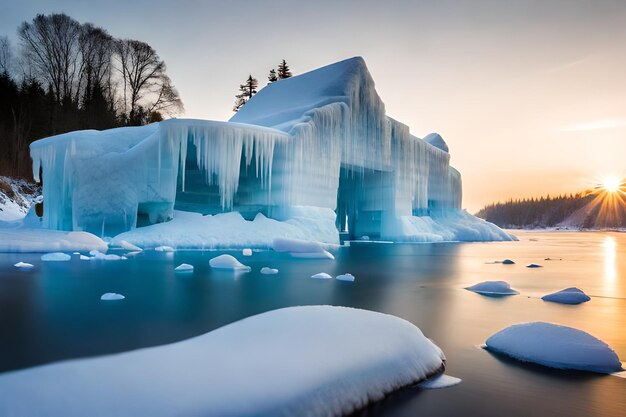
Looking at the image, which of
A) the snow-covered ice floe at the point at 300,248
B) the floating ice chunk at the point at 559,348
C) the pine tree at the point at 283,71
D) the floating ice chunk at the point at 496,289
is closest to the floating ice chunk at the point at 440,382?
the floating ice chunk at the point at 559,348

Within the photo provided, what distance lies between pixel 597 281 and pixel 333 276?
532 centimetres

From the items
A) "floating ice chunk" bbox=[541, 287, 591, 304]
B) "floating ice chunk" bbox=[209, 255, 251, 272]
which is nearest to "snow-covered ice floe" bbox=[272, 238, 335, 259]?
"floating ice chunk" bbox=[209, 255, 251, 272]

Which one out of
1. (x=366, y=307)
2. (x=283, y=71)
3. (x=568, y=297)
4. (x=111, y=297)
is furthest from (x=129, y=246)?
(x=283, y=71)

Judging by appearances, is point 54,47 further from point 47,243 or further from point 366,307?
point 366,307

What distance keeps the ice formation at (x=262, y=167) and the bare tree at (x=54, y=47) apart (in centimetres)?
1356

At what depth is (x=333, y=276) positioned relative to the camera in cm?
816

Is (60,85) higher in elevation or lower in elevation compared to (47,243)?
higher

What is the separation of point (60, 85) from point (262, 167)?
820 inches

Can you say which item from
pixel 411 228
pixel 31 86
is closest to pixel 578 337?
pixel 411 228

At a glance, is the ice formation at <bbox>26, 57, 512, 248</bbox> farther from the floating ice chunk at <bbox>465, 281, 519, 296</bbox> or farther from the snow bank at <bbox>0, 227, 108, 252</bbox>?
the floating ice chunk at <bbox>465, 281, 519, 296</bbox>

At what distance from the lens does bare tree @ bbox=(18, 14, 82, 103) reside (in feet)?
87.1

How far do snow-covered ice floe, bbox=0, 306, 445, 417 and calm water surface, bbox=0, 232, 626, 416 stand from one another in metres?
0.22

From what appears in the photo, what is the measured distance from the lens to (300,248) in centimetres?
1303

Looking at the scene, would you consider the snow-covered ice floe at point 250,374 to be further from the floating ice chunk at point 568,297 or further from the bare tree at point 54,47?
the bare tree at point 54,47
